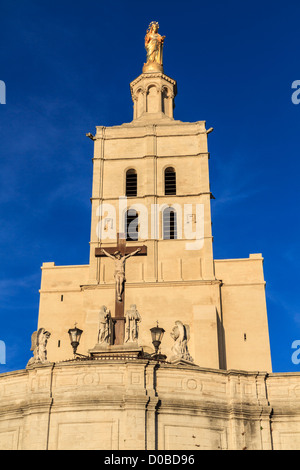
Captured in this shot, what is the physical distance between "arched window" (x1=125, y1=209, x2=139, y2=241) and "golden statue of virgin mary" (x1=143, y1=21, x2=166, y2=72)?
15.9 m

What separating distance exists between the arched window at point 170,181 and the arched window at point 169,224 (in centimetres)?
159

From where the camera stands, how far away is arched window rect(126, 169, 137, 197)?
50322 mm

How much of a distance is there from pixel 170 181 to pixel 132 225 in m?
4.61

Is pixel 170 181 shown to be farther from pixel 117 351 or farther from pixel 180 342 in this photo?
pixel 117 351

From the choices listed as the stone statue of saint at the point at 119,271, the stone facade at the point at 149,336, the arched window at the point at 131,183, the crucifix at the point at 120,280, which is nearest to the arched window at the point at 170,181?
the stone facade at the point at 149,336

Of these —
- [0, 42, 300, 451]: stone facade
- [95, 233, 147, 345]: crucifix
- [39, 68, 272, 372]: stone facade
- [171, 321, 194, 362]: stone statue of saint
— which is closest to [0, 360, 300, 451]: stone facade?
[0, 42, 300, 451]: stone facade

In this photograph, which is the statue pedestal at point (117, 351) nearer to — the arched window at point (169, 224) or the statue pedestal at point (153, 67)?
the arched window at point (169, 224)

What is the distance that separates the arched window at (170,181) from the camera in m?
50.2

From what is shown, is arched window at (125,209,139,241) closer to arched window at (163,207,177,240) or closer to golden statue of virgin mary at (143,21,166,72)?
arched window at (163,207,177,240)

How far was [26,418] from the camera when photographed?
2442 centimetres

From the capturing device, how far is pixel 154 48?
198ft

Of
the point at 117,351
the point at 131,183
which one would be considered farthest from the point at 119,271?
the point at 131,183

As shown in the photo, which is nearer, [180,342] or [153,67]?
[180,342]
